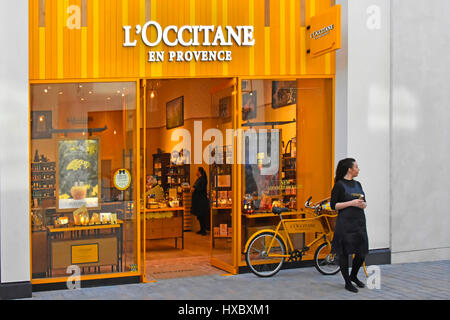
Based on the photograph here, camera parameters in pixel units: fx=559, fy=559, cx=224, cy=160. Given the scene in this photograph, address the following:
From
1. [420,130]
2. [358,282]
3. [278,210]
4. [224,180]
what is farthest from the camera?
[420,130]

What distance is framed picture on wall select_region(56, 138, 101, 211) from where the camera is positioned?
8328 millimetres

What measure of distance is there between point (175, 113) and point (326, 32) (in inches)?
305

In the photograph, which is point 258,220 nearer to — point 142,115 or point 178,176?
point 142,115

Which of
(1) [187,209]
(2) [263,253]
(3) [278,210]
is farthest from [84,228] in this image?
(1) [187,209]

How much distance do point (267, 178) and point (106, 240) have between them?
109 inches

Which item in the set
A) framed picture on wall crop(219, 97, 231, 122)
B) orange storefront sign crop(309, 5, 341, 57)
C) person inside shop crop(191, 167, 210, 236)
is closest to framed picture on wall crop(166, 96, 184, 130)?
person inside shop crop(191, 167, 210, 236)

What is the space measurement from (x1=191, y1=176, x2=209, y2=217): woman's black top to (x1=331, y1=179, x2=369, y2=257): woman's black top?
6476mm

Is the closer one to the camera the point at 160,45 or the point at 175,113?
the point at 160,45

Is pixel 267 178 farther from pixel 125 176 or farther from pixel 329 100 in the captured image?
pixel 125 176

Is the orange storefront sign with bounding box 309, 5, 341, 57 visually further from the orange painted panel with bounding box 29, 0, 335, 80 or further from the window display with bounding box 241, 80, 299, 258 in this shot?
the window display with bounding box 241, 80, 299, 258

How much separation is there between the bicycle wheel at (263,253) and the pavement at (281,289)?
0.46 ft

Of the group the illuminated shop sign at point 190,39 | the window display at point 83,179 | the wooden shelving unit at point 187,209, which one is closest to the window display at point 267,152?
the illuminated shop sign at point 190,39

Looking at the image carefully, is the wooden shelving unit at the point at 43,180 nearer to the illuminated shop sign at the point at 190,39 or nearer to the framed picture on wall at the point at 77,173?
the framed picture on wall at the point at 77,173

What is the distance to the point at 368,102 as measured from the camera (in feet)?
30.9
